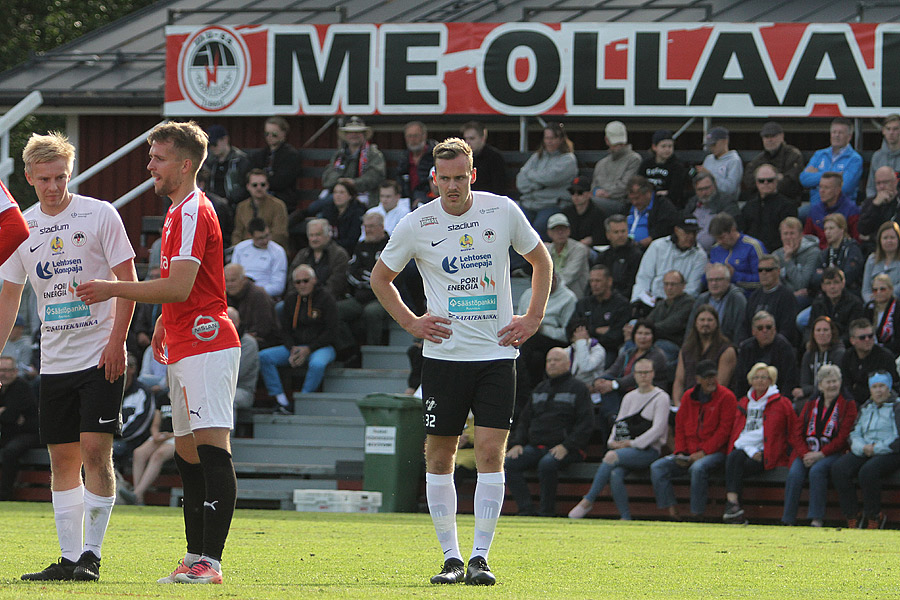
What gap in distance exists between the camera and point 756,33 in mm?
17500

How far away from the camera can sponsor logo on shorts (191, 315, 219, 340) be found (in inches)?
246

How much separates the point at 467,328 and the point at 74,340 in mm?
1958

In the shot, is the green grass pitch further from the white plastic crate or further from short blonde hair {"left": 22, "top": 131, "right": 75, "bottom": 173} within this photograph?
short blonde hair {"left": 22, "top": 131, "right": 75, "bottom": 173}

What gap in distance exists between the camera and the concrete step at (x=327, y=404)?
15930 mm

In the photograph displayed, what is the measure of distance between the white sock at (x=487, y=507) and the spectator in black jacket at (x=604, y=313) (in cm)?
849

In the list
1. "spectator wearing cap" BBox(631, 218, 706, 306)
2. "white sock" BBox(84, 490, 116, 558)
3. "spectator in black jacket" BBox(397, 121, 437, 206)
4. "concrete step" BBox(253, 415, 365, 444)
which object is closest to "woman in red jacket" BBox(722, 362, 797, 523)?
"spectator wearing cap" BBox(631, 218, 706, 306)

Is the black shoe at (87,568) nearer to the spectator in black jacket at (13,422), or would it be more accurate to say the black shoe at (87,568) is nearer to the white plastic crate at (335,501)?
the white plastic crate at (335,501)

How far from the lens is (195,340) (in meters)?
6.25

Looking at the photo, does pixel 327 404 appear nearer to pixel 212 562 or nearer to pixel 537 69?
pixel 537 69

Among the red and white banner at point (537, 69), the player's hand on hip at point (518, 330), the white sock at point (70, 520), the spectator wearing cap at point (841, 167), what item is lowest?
the white sock at point (70, 520)

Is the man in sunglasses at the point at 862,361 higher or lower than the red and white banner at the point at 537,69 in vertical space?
lower

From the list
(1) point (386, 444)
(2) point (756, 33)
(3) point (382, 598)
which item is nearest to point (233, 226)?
(1) point (386, 444)

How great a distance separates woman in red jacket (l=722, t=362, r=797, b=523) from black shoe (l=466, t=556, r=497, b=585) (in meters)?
7.48

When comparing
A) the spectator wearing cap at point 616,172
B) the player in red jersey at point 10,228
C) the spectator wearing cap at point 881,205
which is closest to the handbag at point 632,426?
the spectator wearing cap at point 881,205
